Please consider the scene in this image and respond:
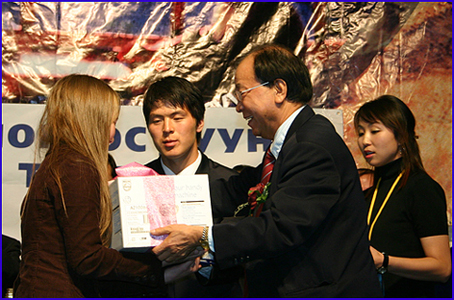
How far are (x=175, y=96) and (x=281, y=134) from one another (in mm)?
829

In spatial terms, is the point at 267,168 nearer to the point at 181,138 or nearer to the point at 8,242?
the point at 181,138

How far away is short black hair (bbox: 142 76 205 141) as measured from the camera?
2629mm

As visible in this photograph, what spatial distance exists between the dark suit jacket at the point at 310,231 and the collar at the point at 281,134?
0.14 m

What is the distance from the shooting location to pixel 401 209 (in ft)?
8.39

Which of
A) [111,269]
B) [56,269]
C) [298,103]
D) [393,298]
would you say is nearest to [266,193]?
[298,103]

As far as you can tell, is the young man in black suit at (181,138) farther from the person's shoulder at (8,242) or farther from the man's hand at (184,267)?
the person's shoulder at (8,242)

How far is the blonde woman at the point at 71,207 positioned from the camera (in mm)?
1688

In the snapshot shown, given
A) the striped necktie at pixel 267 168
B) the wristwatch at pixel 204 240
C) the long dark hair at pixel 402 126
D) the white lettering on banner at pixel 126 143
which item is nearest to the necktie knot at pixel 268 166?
the striped necktie at pixel 267 168

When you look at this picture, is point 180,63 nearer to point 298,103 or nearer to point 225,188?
point 225,188

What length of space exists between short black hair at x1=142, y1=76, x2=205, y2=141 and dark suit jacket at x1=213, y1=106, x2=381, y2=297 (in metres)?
0.95

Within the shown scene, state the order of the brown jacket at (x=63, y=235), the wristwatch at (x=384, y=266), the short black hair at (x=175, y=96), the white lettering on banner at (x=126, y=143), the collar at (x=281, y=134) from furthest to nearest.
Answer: the white lettering on banner at (x=126, y=143) → the short black hair at (x=175, y=96) → the wristwatch at (x=384, y=266) → the collar at (x=281, y=134) → the brown jacket at (x=63, y=235)

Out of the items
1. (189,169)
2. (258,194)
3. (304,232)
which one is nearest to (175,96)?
(189,169)

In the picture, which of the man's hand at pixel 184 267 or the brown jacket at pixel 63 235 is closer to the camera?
the brown jacket at pixel 63 235

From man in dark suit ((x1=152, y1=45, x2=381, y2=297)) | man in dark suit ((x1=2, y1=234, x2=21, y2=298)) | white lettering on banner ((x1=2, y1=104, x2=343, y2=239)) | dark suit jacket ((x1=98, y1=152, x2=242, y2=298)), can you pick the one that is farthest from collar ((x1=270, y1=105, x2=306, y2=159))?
man in dark suit ((x1=2, y1=234, x2=21, y2=298))
